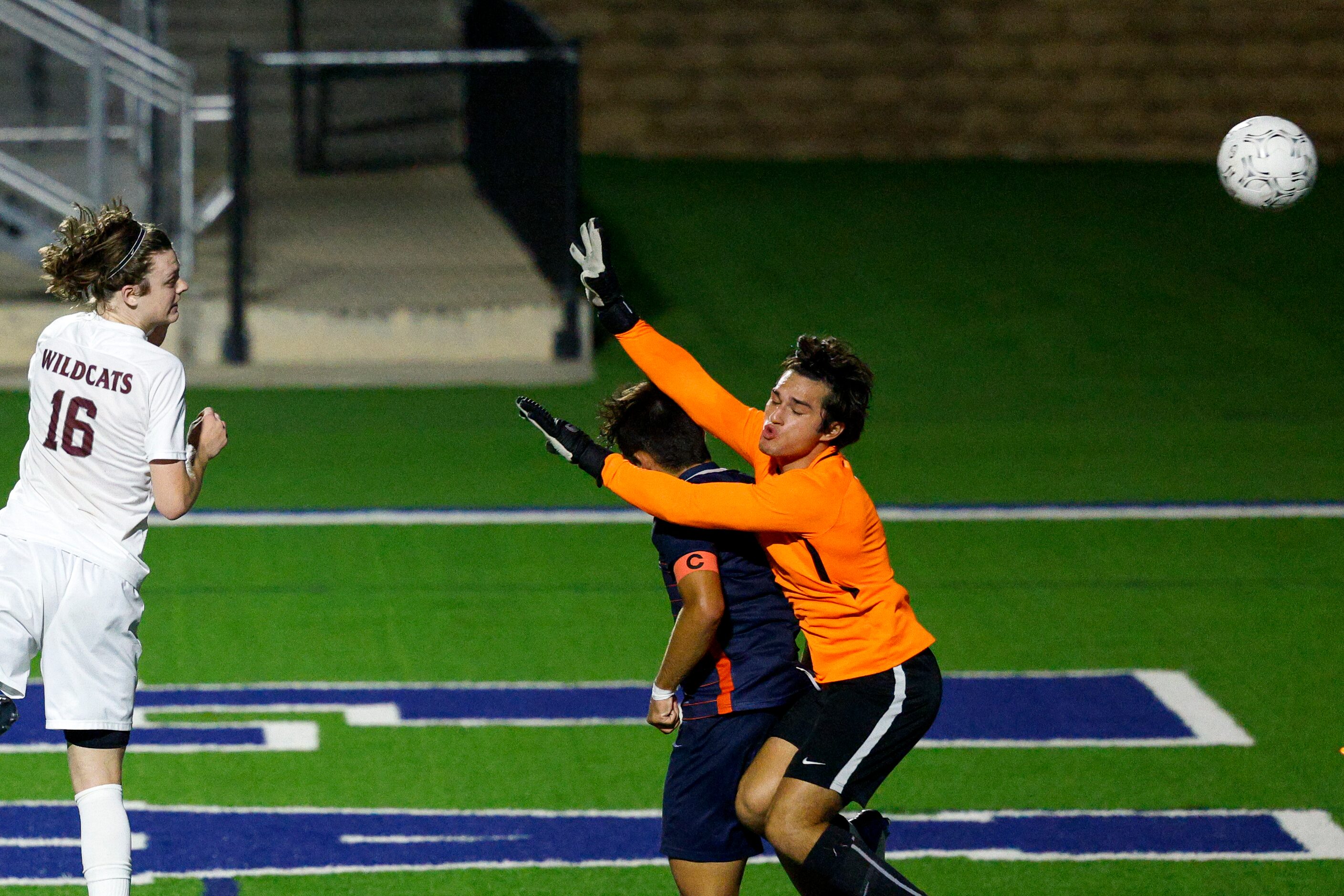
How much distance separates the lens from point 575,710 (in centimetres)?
752

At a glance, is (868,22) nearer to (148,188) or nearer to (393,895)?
(148,188)

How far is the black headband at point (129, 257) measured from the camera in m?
4.66

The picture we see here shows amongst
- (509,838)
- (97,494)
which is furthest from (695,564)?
(509,838)

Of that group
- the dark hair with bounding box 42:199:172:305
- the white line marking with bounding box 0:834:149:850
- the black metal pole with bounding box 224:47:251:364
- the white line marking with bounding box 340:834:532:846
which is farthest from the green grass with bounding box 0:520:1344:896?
the black metal pole with bounding box 224:47:251:364

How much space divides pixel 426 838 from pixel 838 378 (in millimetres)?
2380

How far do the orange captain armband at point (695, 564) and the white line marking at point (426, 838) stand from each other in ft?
6.10

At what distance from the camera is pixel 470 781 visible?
6777 mm

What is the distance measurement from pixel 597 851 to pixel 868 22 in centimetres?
1593

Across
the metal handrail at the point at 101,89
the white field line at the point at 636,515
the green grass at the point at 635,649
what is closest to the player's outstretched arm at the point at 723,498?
the green grass at the point at 635,649

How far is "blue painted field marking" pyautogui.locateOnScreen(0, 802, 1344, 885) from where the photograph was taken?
19.7 ft

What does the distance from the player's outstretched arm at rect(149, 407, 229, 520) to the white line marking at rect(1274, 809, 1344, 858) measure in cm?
377

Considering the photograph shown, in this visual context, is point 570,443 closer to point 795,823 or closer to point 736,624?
point 736,624

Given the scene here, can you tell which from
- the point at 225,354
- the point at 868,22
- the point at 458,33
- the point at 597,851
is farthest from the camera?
the point at 868,22

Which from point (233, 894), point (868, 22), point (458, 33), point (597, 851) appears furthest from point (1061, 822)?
point (868, 22)
